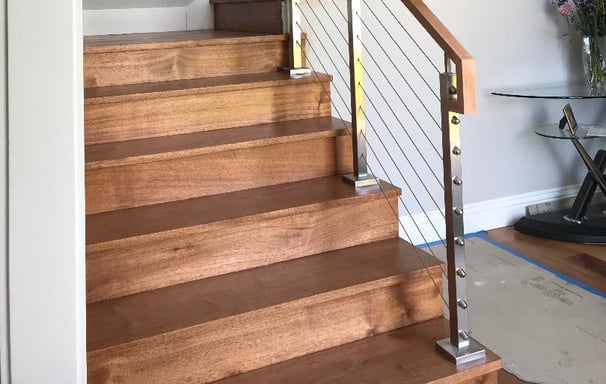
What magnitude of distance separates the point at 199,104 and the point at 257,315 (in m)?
0.81

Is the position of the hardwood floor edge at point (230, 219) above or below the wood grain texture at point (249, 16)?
below

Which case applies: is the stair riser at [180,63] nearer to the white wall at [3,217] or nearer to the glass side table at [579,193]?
the white wall at [3,217]

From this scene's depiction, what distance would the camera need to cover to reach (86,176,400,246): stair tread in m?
1.96

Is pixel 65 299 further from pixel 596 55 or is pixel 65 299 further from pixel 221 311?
pixel 596 55

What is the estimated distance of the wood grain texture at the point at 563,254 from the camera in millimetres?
3002

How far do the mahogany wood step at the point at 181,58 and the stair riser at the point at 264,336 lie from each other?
3.34 feet

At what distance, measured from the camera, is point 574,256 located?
126 inches

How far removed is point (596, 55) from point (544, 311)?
131 centimetres

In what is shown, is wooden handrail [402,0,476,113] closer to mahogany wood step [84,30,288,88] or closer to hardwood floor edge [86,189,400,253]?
hardwood floor edge [86,189,400,253]

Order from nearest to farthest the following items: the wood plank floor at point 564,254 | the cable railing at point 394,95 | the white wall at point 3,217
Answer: the white wall at point 3,217 < the cable railing at point 394,95 < the wood plank floor at point 564,254

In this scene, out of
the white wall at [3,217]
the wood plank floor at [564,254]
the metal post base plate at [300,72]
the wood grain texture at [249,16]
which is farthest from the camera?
the wood plank floor at [564,254]

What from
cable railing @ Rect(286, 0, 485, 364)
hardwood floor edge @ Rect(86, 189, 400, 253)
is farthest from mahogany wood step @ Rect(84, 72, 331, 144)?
hardwood floor edge @ Rect(86, 189, 400, 253)

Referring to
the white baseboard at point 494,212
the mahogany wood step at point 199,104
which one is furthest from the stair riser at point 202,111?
the white baseboard at point 494,212

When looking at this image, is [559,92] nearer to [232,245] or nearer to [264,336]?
[232,245]
